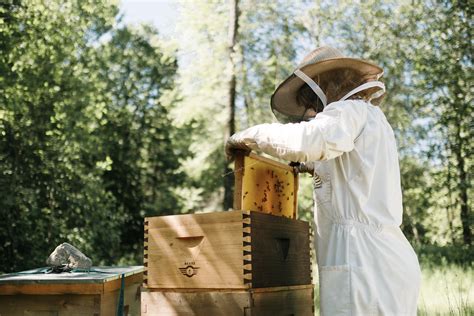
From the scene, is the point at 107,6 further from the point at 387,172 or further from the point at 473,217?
the point at 387,172

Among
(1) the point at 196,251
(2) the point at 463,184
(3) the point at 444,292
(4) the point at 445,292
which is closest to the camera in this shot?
(1) the point at 196,251

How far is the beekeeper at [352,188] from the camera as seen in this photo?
182cm

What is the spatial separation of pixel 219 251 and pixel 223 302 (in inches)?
8.1

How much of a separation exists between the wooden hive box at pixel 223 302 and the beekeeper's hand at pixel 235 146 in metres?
0.56

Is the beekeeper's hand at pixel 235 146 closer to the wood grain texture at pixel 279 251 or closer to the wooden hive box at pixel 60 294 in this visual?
the wood grain texture at pixel 279 251

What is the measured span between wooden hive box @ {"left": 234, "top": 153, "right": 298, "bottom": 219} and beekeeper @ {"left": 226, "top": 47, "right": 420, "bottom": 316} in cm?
22

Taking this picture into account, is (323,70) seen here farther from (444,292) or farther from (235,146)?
(444,292)

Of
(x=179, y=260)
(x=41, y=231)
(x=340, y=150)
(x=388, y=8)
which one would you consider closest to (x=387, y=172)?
(x=340, y=150)

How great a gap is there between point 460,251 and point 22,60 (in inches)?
317

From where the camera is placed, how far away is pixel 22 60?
937cm

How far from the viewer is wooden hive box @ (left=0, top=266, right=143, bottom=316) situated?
2.87m

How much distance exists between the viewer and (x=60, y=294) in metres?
2.94

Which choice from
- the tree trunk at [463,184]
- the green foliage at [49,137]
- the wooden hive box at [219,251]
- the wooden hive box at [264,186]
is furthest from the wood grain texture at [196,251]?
the tree trunk at [463,184]

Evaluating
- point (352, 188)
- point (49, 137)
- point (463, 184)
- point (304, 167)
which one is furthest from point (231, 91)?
point (352, 188)
